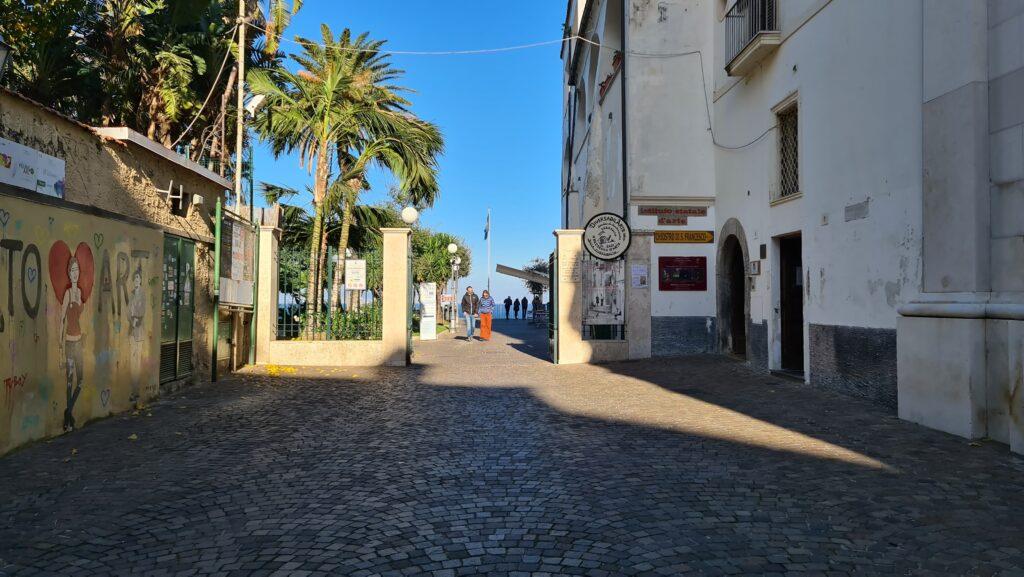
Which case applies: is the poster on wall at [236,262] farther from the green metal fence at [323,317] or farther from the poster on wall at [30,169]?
the poster on wall at [30,169]

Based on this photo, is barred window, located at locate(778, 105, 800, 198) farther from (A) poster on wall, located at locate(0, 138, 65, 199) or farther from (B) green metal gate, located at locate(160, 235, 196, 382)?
(A) poster on wall, located at locate(0, 138, 65, 199)

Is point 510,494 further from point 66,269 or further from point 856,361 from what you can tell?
point 856,361

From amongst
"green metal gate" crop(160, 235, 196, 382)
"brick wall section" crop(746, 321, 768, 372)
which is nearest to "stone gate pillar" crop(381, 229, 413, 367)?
"green metal gate" crop(160, 235, 196, 382)

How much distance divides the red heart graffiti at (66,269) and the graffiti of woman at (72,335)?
48 millimetres

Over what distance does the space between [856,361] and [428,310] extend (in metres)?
15.0

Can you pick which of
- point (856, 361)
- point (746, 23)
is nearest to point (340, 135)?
point (746, 23)

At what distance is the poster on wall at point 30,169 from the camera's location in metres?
6.10

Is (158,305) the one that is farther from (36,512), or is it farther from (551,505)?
(551,505)

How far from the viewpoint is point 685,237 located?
15.0 meters

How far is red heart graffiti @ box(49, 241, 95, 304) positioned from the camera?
6371 mm

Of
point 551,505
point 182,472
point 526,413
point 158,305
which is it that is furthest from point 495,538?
point 158,305

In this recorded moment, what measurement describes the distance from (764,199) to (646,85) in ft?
15.1

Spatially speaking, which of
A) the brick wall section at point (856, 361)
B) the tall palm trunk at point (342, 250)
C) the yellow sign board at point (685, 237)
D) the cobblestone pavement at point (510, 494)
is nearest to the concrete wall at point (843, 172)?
the brick wall section at point (856, 361)

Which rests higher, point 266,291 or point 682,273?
point 682,273
